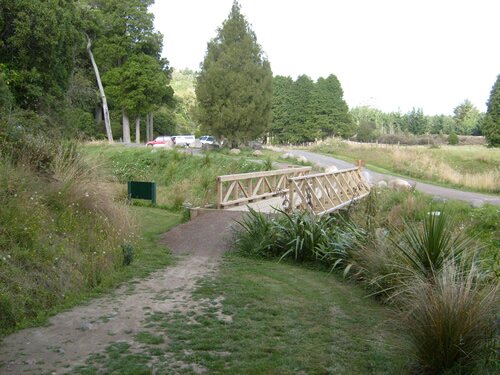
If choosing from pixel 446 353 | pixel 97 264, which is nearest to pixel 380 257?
pixel 446 353

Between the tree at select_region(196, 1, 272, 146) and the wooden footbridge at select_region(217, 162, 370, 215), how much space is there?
14.8 metres

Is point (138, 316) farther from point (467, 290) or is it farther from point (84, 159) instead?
point (84, 159)

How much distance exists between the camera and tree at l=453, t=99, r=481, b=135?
80000 mm

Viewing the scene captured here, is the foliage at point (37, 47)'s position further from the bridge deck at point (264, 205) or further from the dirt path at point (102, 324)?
the dirt path at point (102, 324)

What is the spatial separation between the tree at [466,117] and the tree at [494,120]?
3204 cm

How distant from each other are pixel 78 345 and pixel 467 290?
3478mm

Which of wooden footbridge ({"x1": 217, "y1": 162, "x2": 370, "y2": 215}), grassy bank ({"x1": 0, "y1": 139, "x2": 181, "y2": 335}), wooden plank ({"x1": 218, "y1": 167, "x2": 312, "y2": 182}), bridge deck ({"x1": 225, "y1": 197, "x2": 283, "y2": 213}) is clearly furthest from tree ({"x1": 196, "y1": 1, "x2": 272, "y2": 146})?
grassy bank ({"x1": 0, "y1": 139, "x2": 181, "y2": 335})

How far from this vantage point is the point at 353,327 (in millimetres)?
5465

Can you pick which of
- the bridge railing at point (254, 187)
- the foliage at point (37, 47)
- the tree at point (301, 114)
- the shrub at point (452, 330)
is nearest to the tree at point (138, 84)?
the tree at point (301, 114)

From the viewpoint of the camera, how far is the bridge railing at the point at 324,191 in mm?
12844

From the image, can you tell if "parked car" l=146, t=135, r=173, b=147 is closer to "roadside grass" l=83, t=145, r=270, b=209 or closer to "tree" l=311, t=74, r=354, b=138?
"roadside grass" l=83, t=145, r=270, b=209

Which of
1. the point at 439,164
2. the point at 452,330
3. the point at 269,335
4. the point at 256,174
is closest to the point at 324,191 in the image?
the point at 256,174

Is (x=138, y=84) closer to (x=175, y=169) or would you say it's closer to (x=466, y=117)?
(x=175, y=169)

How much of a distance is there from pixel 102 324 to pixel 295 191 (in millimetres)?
8550
